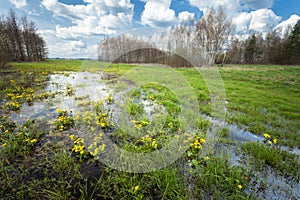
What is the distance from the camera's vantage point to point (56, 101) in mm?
6383

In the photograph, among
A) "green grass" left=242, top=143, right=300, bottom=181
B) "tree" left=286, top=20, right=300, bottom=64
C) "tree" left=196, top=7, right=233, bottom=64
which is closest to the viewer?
"green grass" left=242, top=143, right=300, bottom=181

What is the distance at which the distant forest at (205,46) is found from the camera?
464 cm

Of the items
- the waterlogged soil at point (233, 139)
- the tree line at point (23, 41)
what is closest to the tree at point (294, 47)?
the waterlogged soil at point (233, 139)

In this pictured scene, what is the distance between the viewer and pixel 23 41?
107 feet

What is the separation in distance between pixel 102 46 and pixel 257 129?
5.68m

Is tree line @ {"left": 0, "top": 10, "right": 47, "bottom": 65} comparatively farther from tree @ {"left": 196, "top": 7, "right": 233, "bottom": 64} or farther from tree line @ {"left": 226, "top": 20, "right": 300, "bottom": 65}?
tree line @ {"left": 226, "top": 20, "right": 300, "bottom": 65}

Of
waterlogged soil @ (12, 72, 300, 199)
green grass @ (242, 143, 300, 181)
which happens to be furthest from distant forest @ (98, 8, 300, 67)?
green grass @ (242, 143, 300, 181)

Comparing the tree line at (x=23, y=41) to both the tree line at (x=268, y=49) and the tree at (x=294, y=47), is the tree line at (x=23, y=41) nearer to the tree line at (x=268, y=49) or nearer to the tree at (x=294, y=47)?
the tree line at (x=268, y=49)

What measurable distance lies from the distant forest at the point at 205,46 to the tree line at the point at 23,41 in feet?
110

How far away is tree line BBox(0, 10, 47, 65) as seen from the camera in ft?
97.5

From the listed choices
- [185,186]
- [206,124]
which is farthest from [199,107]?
[185,186]

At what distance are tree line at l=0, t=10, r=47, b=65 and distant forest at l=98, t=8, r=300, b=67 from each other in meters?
33.6

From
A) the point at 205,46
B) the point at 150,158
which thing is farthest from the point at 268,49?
the point at 150,158

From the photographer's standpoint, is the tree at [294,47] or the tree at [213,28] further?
the tree at [294,47]
